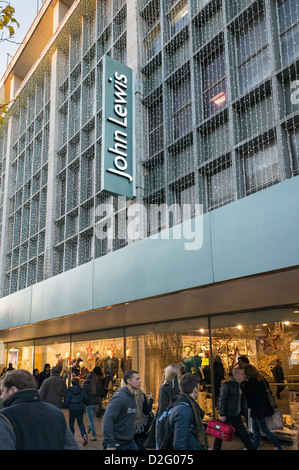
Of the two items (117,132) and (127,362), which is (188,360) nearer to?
(127,362)

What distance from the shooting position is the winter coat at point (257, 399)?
822 centimetres

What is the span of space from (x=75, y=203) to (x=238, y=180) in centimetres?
1013

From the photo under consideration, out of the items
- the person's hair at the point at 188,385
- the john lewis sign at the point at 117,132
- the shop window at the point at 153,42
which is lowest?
the person's hair at the point at 188,385

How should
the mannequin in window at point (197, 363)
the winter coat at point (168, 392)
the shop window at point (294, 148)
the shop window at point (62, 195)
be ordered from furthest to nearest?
1. the shop window at point (62, 195)
2. the mannequin in window at point (197, 363)
3. the shop window at point (294, 148)
4. the winter coat at point (168, 392)

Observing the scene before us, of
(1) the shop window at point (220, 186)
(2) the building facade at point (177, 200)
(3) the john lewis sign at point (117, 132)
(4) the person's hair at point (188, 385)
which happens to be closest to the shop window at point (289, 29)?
(2) the building facade at point (177, 200)

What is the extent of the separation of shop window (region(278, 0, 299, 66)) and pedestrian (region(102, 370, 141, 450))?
9052 millimetres

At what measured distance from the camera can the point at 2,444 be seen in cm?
281

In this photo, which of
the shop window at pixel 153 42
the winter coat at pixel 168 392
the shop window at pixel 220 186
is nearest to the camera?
the winter coat at pixel 168 392

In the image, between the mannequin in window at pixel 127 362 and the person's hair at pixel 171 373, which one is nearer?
the person's hair at pixel 171 373

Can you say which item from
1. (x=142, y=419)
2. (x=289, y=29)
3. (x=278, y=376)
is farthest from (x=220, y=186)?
(x=142, y=419)

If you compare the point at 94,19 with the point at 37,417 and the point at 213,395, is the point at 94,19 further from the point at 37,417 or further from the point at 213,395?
the point at 37,417

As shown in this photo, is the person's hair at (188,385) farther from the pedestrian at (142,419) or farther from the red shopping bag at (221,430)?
the red shopping bag at (221,430)

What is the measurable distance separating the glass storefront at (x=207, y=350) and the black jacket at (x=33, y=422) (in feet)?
22.1

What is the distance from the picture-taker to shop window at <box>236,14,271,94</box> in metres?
11.6
